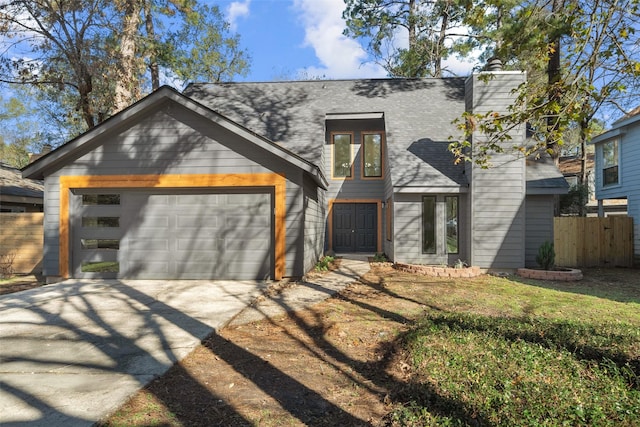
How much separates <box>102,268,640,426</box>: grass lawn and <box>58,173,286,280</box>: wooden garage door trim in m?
2.71

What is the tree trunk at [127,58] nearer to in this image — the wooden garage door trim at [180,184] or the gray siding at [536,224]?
the wooden garage door trim at [180,184]

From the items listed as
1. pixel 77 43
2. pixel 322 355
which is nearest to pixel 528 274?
pixel 322 355

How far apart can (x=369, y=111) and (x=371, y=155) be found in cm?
174

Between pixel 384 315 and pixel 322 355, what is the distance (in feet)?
6.28

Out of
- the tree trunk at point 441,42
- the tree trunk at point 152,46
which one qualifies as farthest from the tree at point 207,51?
the tree trunk at point 441,42

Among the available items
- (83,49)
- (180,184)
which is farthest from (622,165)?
(83,49)

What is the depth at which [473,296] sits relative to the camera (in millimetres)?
7395

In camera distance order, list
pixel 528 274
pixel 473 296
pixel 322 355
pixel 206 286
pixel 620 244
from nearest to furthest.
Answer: pixel 322 355 → pixel 473 296 → pixel 206 286 → pixel 528 274 → pixel 620 244

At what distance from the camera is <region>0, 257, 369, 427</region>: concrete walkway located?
3.04 metres

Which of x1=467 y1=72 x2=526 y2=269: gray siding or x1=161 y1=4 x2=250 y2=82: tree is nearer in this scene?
x1=467 y1=72 x2=526 y2=269: gray siding

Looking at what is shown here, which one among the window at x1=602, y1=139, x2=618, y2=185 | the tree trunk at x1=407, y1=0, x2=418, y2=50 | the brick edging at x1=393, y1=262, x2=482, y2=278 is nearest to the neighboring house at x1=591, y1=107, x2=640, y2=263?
the window at x1=602, y1=139, x2=618, y2=185

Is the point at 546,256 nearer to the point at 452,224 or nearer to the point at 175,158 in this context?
the point at 452,224

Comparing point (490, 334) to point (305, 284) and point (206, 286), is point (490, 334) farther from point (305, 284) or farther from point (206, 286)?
point (206, 286)

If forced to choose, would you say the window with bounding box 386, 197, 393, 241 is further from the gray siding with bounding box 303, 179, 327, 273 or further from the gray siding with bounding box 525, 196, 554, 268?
the gray siding with bounding box 525, 196, 554, 268
